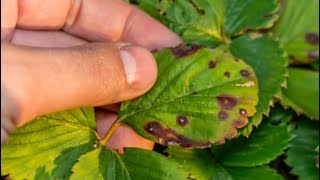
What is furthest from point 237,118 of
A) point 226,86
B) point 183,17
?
point 183,17

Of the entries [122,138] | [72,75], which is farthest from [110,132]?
[72,75]

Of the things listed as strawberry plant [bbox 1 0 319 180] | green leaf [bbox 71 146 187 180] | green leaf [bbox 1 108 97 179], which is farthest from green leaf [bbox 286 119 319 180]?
green leaf [bbox 1 108 97 179]

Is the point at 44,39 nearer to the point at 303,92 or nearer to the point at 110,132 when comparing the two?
the point at 110,132

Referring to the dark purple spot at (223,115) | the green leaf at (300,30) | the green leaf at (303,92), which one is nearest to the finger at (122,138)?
the dark purple spot at (223,115)

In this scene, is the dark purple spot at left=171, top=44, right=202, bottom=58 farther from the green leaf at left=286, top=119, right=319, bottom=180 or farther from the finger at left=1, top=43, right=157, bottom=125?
the green leaf at left=286, top=119, right=319, bottom=180

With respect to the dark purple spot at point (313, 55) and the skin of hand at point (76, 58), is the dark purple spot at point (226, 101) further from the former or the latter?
the dark purple spot at point (313, 55)

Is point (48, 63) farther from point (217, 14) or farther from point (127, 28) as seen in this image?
point (217, 14)
